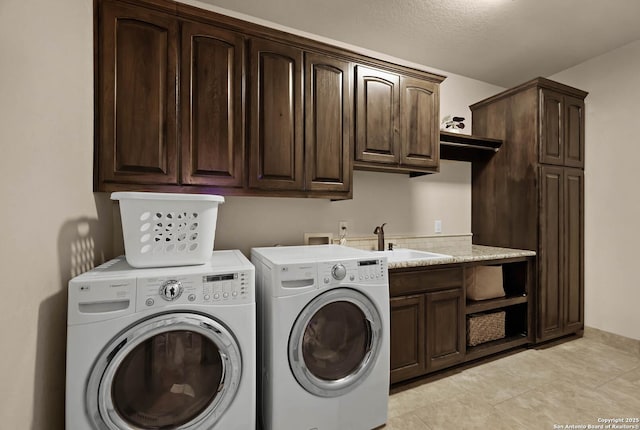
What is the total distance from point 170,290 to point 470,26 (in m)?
2.74

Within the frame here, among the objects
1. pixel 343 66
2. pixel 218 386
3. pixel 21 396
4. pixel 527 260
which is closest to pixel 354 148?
pixel 343 66

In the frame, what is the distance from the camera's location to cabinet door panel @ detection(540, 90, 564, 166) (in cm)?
256

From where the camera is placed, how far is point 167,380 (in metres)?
1.21

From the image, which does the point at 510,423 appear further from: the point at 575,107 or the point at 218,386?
the point at 575,107

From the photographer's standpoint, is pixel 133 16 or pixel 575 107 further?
pixel 575 107

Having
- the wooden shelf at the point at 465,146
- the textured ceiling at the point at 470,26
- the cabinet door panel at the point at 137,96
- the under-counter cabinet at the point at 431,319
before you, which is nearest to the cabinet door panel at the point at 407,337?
the under-counter cabinet at the point at 431,319

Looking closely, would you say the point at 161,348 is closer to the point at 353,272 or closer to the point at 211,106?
the point at 353,272

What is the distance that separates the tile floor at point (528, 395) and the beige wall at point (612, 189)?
1.35 feet

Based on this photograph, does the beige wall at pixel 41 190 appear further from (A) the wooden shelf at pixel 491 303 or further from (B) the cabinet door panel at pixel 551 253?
(B) the cabinet door panel at pixel 551 253

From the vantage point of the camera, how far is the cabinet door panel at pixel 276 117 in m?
1.82

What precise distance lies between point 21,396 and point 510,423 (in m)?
2.21

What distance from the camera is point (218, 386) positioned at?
127 centimetres

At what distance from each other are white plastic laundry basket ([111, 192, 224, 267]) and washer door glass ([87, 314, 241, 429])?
298 mm

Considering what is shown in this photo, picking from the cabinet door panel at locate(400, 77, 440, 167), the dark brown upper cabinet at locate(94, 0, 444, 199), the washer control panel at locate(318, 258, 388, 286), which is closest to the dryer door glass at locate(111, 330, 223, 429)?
the washer control panel at locate(318, 258, 388, 286)
